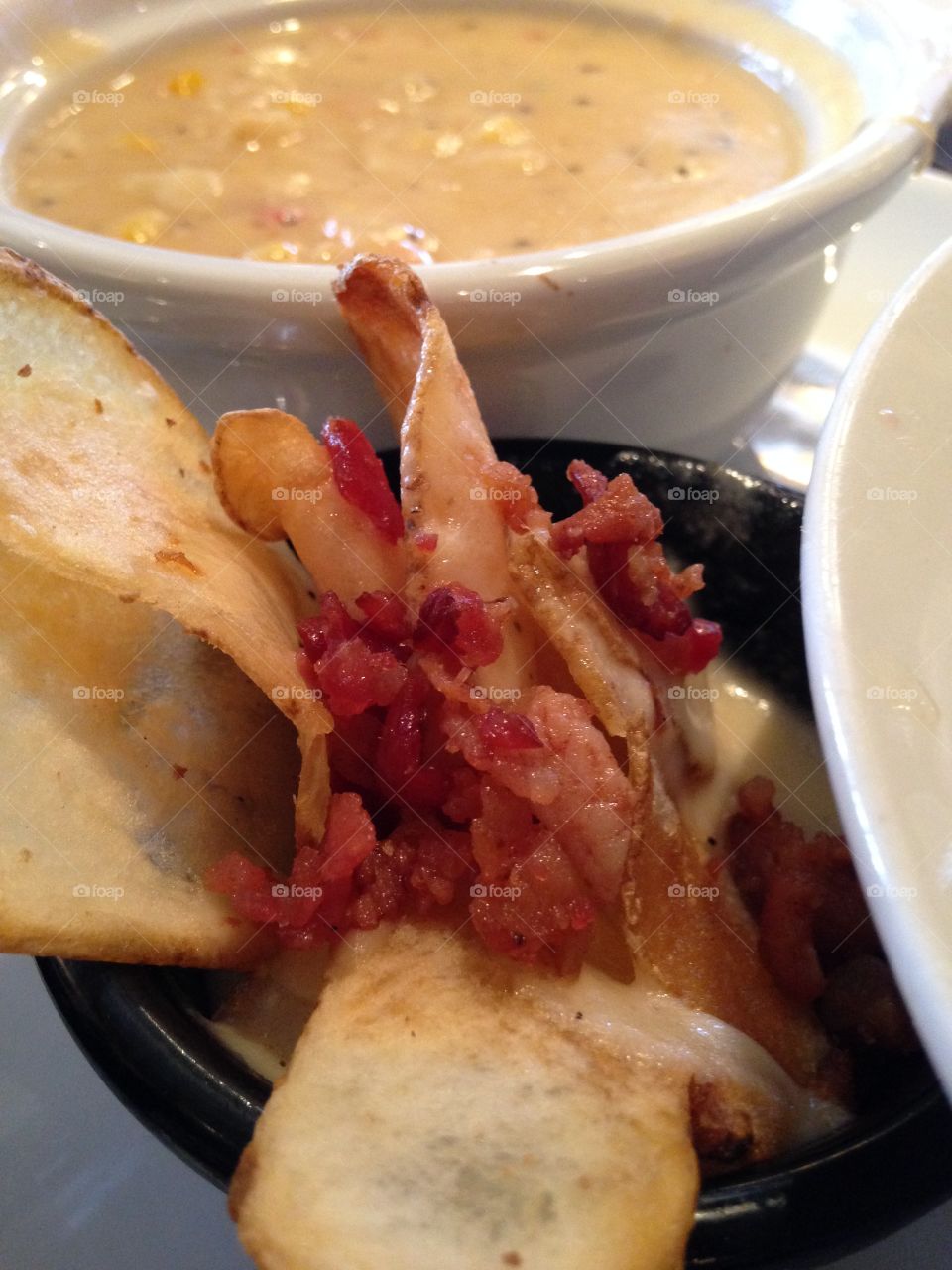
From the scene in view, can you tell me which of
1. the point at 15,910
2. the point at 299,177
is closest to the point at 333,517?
the point at 15,910

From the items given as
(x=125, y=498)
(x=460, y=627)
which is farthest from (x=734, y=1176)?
(x=125, y=498)

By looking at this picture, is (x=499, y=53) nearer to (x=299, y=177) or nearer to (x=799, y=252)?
(x=299, y=177)

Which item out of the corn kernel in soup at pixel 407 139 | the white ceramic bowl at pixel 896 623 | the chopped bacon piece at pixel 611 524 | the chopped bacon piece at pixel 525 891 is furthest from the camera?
the corn kernel in soup at pixel 407 139

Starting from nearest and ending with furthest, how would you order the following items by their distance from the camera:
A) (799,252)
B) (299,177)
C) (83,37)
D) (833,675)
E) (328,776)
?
1. (833,675)
2. (328,776)
3. (799,252)
4. (299,177)
5. (83,37)

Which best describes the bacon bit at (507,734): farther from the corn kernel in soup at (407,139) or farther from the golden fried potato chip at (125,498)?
the corn kernel in soup at (407,139)

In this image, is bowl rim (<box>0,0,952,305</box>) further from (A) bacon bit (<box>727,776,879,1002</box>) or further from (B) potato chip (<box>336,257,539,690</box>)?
(A) bacon bit (<box>727,776,879,1002</box>)

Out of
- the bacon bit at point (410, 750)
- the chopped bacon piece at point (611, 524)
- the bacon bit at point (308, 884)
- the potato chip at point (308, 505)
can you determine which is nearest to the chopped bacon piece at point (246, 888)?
the bacon bit at point (308, 884)

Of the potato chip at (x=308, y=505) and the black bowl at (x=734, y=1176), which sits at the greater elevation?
the potato chip at (x=308, y=505)
